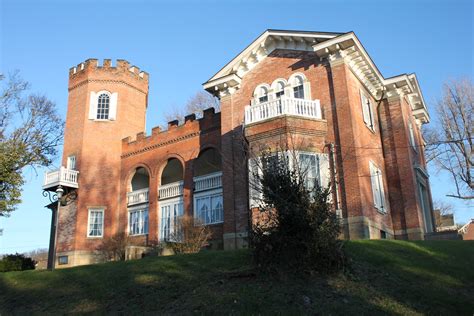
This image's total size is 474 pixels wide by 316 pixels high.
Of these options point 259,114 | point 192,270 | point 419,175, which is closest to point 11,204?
point 259,114

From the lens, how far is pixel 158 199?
88.7 ft

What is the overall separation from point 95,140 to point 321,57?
15.4 metres

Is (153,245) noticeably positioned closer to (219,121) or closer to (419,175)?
(219,121)

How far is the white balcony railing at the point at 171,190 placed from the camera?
86.4ft

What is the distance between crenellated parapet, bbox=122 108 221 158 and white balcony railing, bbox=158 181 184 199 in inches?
104

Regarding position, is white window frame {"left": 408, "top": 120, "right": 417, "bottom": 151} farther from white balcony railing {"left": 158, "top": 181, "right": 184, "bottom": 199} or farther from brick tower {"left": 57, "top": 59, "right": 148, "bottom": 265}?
brick tower {"left": 57, "top": 59, "right": 148, "bottom": 265}

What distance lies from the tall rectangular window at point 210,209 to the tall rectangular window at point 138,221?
4.22 meters

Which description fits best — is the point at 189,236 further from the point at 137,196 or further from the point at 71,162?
the point at 71,162

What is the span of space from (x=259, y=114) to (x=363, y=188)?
219 inches

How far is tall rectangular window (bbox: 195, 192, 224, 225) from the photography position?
24.2 meters

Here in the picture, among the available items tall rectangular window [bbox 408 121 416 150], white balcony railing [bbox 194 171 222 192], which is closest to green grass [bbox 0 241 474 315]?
white balcony railing [bbox 194 171 222 192]

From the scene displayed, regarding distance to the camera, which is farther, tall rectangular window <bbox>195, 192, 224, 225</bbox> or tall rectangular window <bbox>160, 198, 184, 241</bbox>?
tall rectangular window <bbox>160, 198, 184, 241</bbox>

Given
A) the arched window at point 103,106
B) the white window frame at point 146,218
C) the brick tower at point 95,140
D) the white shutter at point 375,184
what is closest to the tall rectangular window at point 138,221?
the white window frame at point 146,218

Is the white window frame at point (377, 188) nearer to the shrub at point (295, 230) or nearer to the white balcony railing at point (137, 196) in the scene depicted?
the shrub at point (295, 230)
